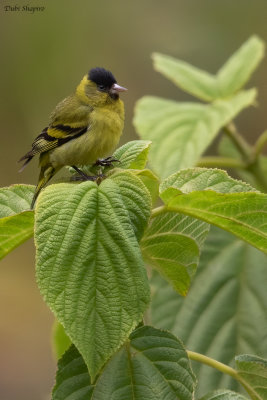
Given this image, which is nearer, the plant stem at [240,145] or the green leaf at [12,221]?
the green leaf at [12,221]

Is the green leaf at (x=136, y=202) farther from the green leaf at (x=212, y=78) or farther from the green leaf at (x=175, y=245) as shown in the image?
the green leaf at (x=212, y=78)

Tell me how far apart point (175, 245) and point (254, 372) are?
0.32 metres

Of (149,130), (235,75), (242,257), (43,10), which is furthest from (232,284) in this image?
(43,10)

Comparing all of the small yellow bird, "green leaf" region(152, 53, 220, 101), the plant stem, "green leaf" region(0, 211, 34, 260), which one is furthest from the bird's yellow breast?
"green leaf" region(0, 211, 34, 260)

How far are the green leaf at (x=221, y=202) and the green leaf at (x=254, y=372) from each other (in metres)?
0.25

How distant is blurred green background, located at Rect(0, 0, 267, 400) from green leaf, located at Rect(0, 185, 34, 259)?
17.1 ft

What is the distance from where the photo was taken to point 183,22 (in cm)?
833

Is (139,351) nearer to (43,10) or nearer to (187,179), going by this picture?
(187,179)

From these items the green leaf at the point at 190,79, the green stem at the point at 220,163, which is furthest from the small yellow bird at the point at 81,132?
the green stem at the point at 220,163

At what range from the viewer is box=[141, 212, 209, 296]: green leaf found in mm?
1683

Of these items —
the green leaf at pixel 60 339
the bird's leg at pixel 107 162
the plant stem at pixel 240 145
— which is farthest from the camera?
the plant stem at pixel 240 145

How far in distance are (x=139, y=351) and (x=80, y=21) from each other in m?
7.03

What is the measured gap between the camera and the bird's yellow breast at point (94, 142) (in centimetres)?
255

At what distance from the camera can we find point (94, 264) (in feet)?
4.67
